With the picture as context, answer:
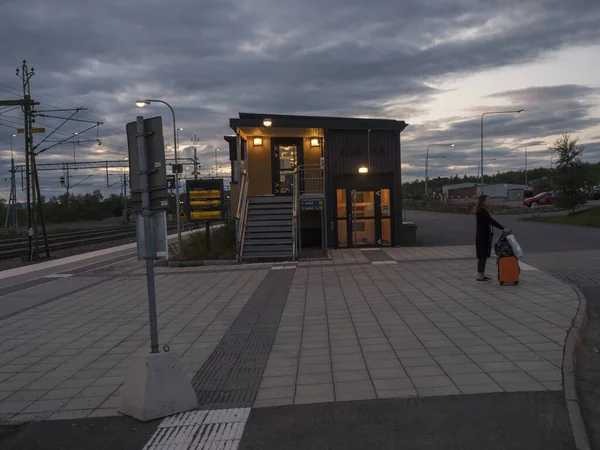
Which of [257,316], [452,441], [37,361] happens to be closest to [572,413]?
[452,441]

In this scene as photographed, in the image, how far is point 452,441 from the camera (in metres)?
4.38

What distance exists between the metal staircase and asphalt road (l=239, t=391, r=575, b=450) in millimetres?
12324

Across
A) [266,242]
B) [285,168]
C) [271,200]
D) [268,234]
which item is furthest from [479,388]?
[285,168]

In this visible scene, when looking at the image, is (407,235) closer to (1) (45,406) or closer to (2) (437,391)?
(2) (437,391)

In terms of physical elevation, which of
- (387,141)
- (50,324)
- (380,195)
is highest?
(387,141)

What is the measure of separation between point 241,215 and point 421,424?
1458cm

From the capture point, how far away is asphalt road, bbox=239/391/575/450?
4.36 m

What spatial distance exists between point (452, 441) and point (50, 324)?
746 cm

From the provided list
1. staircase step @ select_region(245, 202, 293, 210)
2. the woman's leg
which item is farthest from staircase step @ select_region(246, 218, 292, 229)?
the woman's leg

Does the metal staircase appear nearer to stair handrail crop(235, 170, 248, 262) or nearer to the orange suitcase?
stair handrail crop(235, 170, 248, 262)

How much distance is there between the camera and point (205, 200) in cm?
1886

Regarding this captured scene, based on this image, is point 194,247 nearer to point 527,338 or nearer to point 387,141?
point 387,141

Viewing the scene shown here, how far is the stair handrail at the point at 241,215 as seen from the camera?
58.0ft

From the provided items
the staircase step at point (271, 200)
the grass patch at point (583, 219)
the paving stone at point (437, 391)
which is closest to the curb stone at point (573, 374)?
the paving stone at point (437, 391)
